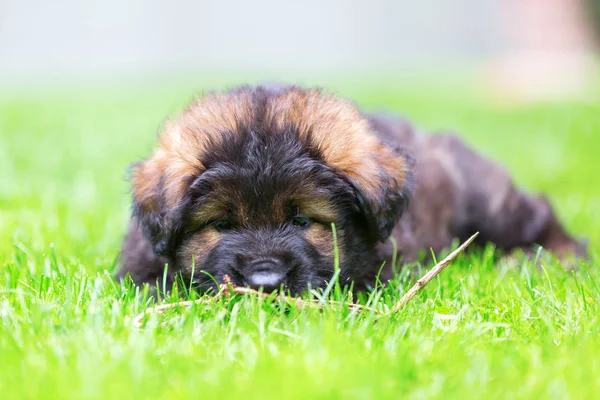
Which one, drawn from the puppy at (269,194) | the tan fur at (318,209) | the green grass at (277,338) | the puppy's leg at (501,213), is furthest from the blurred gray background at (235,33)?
the tan fur at (318,209)

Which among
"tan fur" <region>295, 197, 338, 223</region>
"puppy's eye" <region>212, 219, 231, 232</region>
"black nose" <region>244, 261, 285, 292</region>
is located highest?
"tan fur" <region>295, 197, 338, 223</region>

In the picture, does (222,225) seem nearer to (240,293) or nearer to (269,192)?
(269,192)

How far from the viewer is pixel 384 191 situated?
3.12 m

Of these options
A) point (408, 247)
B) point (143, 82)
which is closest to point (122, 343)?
point (408, 247)

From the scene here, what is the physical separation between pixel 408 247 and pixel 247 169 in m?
1.13

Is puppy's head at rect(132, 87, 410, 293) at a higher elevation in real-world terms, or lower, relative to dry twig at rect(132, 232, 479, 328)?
higher

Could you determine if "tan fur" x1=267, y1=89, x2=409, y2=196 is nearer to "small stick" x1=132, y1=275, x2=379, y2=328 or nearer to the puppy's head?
the puppy's head

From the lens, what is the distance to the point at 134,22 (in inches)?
874

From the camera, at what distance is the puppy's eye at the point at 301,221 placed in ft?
9.70

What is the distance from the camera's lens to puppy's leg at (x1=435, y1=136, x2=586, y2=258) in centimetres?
447

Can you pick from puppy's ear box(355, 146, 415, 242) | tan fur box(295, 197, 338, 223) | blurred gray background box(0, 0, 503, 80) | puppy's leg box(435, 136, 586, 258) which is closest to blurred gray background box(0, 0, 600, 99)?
blurred gray background box(0, 0, 503, 80)

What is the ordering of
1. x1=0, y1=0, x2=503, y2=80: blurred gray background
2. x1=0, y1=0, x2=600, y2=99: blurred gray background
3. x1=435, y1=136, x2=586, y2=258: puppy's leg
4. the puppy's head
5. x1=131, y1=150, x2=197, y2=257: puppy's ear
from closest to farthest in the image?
the puppy's head, x1=131, y1=150, x2=197, y2=257: puppy's ear, x1=435, y1=136, x2=586, y2=258: puppy's leg, x1=0, y1=0, x2=600, y2=99: blurred gray background, x1=0, y1=0, x2=503, y2=80: blurred gray background

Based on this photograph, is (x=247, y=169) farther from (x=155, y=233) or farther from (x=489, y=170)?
(x=489, y=170)

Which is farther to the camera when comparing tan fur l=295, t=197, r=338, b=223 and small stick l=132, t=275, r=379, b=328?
tan fur l=295, t=197, r=338, b=223
